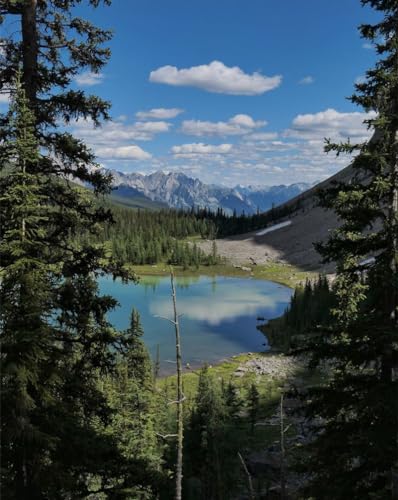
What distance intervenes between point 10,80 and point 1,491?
8780 mm

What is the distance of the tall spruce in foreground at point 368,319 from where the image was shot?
10.8 metres

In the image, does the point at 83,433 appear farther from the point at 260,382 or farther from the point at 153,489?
the point at 260,382

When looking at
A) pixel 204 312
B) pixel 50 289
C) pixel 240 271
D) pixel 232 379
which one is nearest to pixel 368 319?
pixel 50 289

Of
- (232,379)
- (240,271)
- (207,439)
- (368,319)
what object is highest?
(368,319)

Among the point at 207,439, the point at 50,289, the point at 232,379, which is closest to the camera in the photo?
the point at 50,289

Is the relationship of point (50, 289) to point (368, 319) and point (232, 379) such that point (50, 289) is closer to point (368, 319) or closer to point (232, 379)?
point (368, 319)

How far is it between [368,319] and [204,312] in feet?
332

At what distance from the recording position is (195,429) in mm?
35750

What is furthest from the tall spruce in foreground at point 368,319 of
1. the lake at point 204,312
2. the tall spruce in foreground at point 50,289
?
the lake at point 204,312

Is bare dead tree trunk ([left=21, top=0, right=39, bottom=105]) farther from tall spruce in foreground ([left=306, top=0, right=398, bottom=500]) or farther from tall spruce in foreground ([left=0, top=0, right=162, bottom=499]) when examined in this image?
tall spruce in foreground ([left=306, top=0, right=398, bottom=500])

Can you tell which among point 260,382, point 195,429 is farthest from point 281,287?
point 195,429

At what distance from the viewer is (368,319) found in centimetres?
1170

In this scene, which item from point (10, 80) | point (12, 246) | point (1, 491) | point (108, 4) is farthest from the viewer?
point (108, 4)

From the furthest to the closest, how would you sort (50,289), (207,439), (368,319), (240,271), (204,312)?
(240,271)
(204,312)
(207,439)
(368,319)
(50,289)
